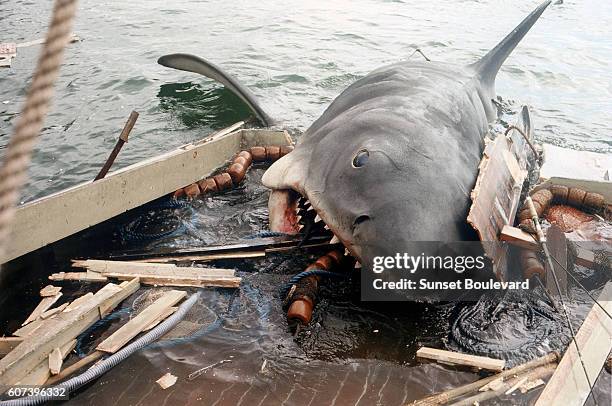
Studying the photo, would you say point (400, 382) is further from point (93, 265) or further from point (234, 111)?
point (234, 111)

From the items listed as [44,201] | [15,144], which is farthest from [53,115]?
[15,144]

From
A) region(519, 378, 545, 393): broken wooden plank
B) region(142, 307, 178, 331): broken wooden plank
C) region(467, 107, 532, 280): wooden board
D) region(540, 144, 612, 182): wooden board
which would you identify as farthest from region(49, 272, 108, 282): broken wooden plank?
region(540, 144, 612, 182): wooden board

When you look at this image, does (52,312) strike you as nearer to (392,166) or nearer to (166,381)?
(166,381)

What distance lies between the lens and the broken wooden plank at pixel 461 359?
179 inches

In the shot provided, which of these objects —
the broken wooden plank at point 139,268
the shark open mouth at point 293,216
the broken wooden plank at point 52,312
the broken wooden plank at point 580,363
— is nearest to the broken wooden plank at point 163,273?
the broken wooden plank at point 139,268

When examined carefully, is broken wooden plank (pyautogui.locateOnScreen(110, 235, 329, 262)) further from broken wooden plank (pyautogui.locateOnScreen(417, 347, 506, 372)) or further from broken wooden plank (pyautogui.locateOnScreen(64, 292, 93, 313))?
broken wooden plank (pyautogui.locateOnScreen(417, 347, 506, 372))

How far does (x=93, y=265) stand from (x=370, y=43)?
14.7 metres

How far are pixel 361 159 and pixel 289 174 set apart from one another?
3.63 feet

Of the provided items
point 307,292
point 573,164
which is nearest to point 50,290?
point 307,292

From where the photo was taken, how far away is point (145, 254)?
20.0ft

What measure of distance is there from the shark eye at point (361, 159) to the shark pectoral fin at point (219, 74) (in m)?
5.52

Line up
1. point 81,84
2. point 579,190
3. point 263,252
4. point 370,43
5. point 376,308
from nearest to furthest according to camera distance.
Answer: point 376,308
point 263,252
point 579,190
point 81,84
point 370,43

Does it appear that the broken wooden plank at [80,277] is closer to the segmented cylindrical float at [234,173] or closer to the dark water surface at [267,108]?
the dark water surface at [267,108]

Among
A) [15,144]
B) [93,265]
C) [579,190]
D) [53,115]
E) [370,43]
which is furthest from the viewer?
[370,43]
